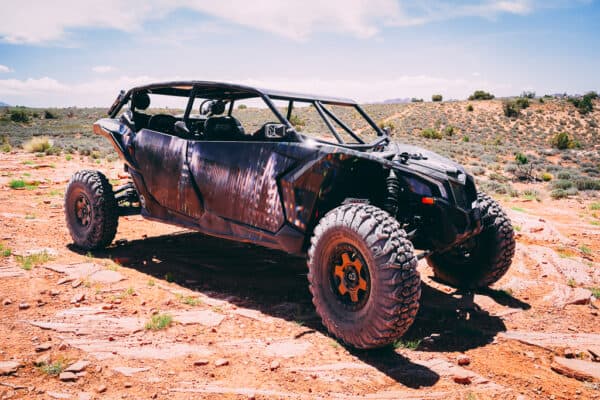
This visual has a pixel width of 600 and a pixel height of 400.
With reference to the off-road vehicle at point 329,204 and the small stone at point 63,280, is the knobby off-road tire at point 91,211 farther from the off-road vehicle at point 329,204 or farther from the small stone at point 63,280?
the small stone at point 63,280

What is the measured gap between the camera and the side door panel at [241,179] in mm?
4117

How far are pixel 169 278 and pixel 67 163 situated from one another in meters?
12.2

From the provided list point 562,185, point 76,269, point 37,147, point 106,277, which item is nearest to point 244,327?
point 106,277

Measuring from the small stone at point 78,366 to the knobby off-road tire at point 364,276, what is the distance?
1.79m

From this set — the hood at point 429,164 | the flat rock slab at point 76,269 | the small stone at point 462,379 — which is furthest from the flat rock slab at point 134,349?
the hood at point 429,164

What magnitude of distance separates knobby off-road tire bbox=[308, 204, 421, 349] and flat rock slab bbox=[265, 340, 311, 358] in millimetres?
257

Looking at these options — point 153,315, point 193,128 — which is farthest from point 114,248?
point 153,315

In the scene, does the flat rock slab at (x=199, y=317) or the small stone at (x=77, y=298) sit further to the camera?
the small stone at (x=77, y=298)

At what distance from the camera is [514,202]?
11766 mm

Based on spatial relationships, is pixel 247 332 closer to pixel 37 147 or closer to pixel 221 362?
pixel 221 362

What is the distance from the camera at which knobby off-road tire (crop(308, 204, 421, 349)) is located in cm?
321

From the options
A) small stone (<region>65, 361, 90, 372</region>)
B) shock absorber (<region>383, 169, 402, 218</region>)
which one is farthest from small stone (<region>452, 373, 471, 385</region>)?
small stone (<region>65, 361, 90, 372</region>)

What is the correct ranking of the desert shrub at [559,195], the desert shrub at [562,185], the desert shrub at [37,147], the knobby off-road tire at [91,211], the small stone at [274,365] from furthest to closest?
the desert shrub at [37,147] < the desert shrub at [562,185] < the desert shrub at [559,195] < the knobby off-road tire at [91,211] < the small stone at [274,365]

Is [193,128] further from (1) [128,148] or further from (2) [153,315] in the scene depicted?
(2) [153,315]
